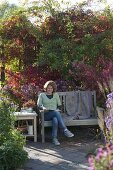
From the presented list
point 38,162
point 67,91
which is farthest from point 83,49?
point 38,162

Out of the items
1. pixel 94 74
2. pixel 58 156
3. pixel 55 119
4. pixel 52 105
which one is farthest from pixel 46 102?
pixel 58 156

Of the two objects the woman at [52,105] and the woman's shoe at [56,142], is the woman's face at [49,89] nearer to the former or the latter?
the woman at [52,105]

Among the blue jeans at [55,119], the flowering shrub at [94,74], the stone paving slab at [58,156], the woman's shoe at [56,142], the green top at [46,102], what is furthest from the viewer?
the flowering shrub at [94,74]

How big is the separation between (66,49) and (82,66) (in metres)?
0.77

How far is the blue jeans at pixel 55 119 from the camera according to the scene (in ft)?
25.0

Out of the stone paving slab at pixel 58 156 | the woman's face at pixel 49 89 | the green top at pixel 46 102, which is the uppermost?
the woman's face at pixel 49 89

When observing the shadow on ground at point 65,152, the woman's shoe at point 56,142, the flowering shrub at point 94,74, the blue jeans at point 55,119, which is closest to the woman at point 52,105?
the blue jeans at point 55,119

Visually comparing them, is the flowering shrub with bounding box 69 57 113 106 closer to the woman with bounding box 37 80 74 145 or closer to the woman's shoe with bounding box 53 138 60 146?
the woman with bounding box 37 80 74 145

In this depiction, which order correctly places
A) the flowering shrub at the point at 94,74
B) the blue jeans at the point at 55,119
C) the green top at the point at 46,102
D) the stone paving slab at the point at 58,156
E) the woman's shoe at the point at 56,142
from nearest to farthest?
the stone paving slab at the point at 58,156
the woman's shoe at the point at 56,142
the blue jeans at the point at 55,119
the green top at the point at 46,102
the flowering shrub at the point at 94,74

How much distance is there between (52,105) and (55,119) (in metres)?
0.41

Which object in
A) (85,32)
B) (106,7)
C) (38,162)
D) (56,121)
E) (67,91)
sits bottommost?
(38,162)

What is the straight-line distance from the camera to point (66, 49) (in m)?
9.09

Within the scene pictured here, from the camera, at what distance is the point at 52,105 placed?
800cm

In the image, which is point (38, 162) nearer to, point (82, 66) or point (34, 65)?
point (82, 66)
